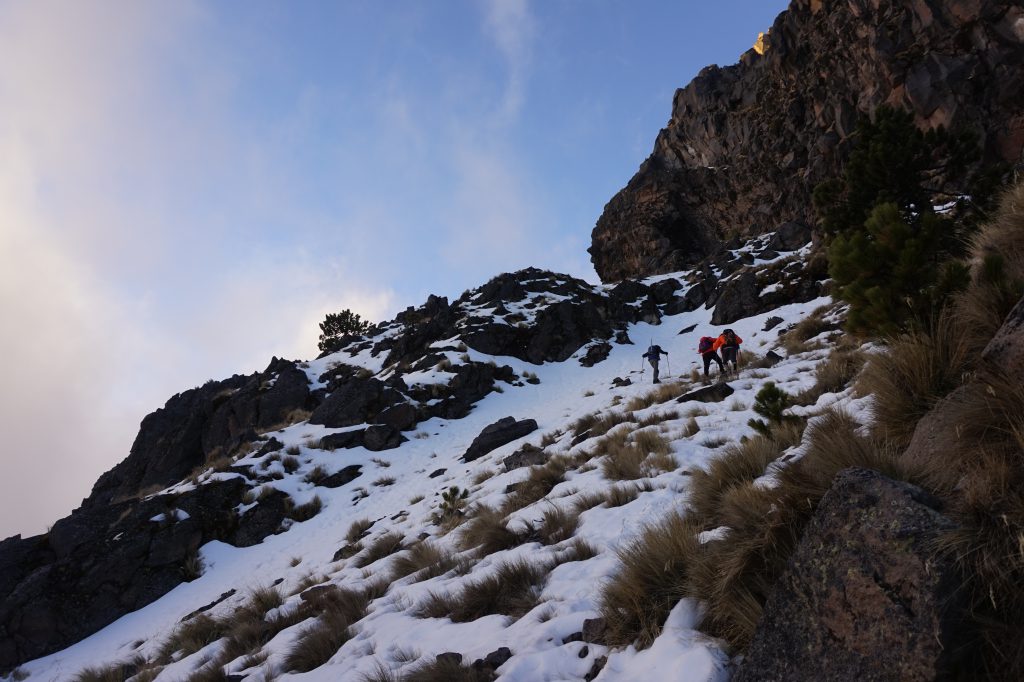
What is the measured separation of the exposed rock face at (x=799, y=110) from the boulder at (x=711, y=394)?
26.0m

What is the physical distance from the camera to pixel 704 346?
15.0 metres

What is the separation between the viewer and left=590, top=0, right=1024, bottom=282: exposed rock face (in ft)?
91.1

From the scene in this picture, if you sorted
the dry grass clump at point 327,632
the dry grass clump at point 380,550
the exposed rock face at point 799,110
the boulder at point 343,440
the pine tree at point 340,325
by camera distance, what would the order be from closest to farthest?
the dry grass clump at point 327,632 < the dry grass clump at point 380,550 < the boulder at point 343,440 < the exposed rock face at point 799,110 < the pine tree at point 340,325

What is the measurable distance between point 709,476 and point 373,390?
59.8ft

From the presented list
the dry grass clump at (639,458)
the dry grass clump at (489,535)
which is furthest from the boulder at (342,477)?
the dry grass clump at (639,458)

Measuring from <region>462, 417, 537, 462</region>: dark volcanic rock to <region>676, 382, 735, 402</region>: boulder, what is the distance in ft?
19.7

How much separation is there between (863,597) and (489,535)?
4463 millimetres

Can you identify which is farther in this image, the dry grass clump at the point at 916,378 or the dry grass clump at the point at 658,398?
the dry grass clump at the point at 658,398

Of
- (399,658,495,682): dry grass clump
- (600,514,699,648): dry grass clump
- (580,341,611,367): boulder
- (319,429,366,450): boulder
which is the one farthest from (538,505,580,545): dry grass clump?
(580,341,611,367): boulder

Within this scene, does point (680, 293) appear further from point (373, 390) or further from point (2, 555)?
point (2, 555)

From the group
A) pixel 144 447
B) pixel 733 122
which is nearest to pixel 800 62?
pixel 733 122

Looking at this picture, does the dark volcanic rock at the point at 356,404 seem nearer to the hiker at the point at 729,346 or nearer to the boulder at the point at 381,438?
the boulder at the point at 381,438

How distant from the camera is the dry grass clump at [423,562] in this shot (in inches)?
220

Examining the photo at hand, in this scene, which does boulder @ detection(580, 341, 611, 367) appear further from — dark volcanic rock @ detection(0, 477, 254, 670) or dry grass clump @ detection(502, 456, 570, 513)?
dry grass clump @ detection(502, 456, 570, 513)
